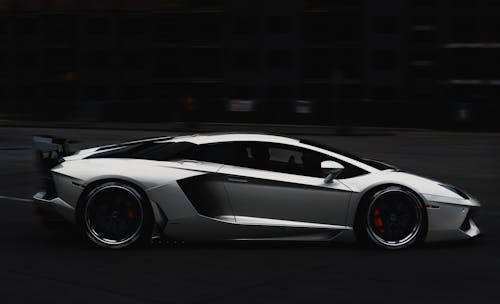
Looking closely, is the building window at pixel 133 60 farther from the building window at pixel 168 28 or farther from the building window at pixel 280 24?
the building window at pixel 280 24

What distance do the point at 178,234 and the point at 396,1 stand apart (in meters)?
60.9

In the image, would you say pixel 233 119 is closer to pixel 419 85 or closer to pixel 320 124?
pixel 320 124

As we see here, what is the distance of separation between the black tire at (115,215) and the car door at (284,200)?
0.84 m

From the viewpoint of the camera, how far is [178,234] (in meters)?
8.16

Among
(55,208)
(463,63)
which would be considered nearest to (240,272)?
(55,208)

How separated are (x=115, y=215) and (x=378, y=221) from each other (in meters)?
2.49

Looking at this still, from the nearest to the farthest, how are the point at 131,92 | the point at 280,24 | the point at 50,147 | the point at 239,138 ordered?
the point at 239,138, the point at 50,147, the point at 280,24, the point at 131,92

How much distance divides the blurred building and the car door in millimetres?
52558

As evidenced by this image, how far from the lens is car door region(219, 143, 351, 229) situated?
321 inches

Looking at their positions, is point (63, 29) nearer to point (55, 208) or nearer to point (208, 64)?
point (208, 64)

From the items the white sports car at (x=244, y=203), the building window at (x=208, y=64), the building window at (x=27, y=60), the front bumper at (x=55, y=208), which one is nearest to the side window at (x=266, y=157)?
the white sports car at (x=244, y=203)

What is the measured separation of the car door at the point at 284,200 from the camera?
26.8ft

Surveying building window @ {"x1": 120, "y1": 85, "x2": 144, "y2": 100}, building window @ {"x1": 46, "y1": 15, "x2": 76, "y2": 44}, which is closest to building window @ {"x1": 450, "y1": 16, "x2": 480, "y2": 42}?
building window @ {"x1": 120, "y1": 85, "x2": 144, "y2": 100}

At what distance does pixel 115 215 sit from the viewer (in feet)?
26.8
